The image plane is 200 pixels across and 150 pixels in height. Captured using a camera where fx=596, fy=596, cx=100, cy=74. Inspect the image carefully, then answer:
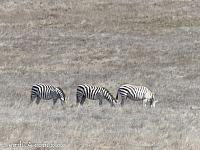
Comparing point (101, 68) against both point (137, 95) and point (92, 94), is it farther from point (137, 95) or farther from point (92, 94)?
point (137, 95)

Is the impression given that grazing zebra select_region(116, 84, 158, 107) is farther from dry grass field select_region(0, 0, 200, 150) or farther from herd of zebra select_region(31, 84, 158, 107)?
dry grass field select_region(0, 0, 200, 150)

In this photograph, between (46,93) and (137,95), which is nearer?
(137,95)

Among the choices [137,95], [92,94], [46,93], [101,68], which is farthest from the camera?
[101,68]

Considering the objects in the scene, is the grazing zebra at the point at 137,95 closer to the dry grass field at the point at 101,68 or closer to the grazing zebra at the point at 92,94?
the dry grass field at the point at 101,68

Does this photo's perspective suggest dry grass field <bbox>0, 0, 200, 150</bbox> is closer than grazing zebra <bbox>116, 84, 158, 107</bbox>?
Yes

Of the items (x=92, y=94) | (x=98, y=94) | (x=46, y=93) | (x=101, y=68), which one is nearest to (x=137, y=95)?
(x=98, y=94)

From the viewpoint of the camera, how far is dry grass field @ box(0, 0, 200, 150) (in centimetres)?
1486

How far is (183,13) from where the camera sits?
66.4 m

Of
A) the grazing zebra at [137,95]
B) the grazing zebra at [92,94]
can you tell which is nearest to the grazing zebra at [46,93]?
the grazing zebra at [92,94]

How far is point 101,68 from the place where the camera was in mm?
47250

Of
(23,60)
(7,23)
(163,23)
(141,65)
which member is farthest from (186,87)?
(7,23)

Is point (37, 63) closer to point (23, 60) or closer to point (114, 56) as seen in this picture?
point (23, 60)

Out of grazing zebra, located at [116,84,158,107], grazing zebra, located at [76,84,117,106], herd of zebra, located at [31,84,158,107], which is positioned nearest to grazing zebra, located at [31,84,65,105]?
herd of zebra, located at [31,84,158,107]

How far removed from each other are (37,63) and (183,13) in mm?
22471
